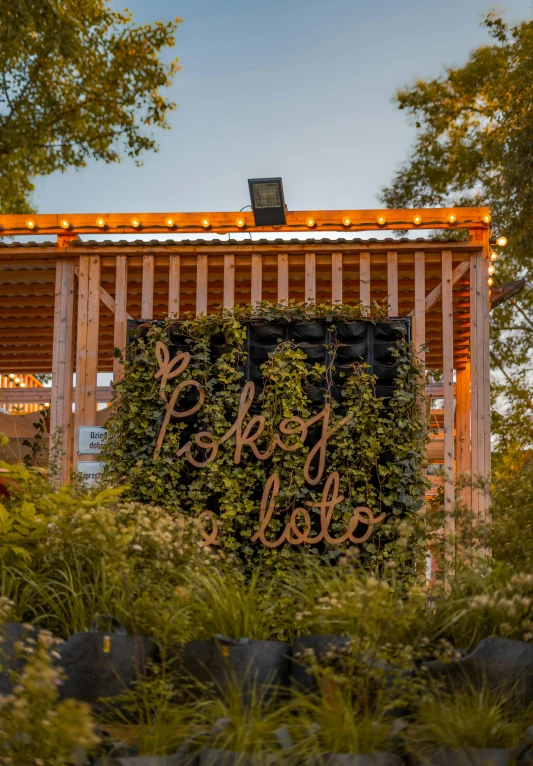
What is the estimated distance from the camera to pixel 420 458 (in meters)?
6.37

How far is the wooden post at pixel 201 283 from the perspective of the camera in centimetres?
884

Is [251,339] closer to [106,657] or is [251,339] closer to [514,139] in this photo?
[106,657]

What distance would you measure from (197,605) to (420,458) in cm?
297

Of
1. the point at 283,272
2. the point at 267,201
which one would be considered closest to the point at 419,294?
the point at 283,272

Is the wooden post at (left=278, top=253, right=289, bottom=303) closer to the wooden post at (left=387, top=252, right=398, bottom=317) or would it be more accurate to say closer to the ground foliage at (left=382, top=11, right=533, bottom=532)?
the wooden post at (left=387, top=252, right=398, bottom=317)

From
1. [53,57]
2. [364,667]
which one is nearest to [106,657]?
[364,667]

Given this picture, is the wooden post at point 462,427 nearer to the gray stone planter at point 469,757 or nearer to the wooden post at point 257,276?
the wooden post at point 257,276

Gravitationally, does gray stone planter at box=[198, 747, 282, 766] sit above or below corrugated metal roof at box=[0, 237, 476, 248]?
below

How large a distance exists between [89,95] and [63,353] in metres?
12.9

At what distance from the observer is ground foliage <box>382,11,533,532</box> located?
68.5ft

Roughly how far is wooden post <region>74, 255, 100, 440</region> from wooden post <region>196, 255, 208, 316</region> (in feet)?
3.35

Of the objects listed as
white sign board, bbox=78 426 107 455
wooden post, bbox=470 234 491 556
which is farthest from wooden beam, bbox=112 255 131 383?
wooden post, bbox=470 234 491 556

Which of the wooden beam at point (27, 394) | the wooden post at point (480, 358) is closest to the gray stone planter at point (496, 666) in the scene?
the wooden post at point (480, 358)

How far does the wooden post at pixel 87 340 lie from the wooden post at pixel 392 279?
2.93 meters
